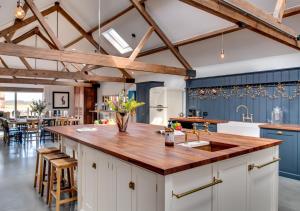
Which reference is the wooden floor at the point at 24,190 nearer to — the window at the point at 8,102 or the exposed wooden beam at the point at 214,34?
the exposed wooden beam at the point at 214,34

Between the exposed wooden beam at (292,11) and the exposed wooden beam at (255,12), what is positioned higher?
the exposed wooden beam at (292,11)

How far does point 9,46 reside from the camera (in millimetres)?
4309

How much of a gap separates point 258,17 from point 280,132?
8.09ft

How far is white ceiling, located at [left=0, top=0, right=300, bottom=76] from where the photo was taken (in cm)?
498

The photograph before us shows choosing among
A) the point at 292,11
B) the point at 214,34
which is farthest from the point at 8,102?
the point at 292,11

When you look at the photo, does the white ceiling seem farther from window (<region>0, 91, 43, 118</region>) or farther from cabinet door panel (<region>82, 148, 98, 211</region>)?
cabinet door panel (<region>82, 148, 98, 211</region>)

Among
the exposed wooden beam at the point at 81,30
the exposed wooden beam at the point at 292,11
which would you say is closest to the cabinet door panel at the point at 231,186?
the exposed wooden beam at the point at 292,11

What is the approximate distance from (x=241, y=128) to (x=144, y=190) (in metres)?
3.85

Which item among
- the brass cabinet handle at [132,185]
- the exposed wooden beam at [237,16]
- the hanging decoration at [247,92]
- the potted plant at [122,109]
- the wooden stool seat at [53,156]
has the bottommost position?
the wooden stool seat at [53,156]

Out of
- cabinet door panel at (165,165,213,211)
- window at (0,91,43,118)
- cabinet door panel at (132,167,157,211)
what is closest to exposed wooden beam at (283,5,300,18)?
cabinet door panel at (165,165,213,211)

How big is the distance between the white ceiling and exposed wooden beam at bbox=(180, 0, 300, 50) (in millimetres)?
879

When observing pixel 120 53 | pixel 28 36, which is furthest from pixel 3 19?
pixel 120 53

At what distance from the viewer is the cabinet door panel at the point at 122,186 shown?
1.98 m

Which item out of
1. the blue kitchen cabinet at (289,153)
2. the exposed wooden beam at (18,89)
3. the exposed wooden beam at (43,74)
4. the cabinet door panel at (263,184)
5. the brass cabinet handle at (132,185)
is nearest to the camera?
the brass cabinet handle at (132,185)
